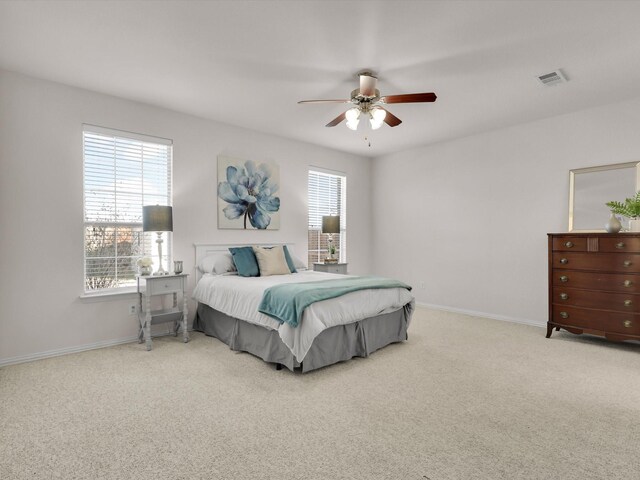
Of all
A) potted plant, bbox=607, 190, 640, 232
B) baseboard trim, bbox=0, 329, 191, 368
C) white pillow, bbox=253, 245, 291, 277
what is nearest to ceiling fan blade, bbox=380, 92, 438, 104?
white pillow, bbox=253, 245, 291, 277

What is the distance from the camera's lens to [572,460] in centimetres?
189

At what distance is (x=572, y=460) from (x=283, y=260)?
335 cm

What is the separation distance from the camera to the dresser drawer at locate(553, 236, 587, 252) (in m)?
3.94

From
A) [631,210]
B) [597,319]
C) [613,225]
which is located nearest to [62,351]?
[597,319]

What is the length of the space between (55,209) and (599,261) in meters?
5.62

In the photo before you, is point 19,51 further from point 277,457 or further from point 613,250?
point 613,250

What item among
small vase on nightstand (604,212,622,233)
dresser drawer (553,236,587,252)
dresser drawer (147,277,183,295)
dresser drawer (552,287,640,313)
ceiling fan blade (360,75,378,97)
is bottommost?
dresser drawer (552,287,640,313)

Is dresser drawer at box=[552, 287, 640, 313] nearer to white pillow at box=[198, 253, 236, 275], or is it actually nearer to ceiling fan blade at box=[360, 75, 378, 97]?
ceiling fan blade at box=[360, 75, 378, 97]

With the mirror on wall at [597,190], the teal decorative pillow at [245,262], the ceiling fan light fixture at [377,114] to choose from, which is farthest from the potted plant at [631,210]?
the teal decorative pillow at [245,262]

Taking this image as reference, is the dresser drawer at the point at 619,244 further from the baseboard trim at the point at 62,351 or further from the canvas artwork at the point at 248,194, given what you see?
the baseboard trim at the point at 62,351

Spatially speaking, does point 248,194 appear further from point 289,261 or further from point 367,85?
point 367,85

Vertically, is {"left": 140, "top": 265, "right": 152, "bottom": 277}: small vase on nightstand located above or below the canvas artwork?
below

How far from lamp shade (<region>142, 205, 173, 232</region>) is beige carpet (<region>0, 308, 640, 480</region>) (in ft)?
4.20

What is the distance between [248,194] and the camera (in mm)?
5066
